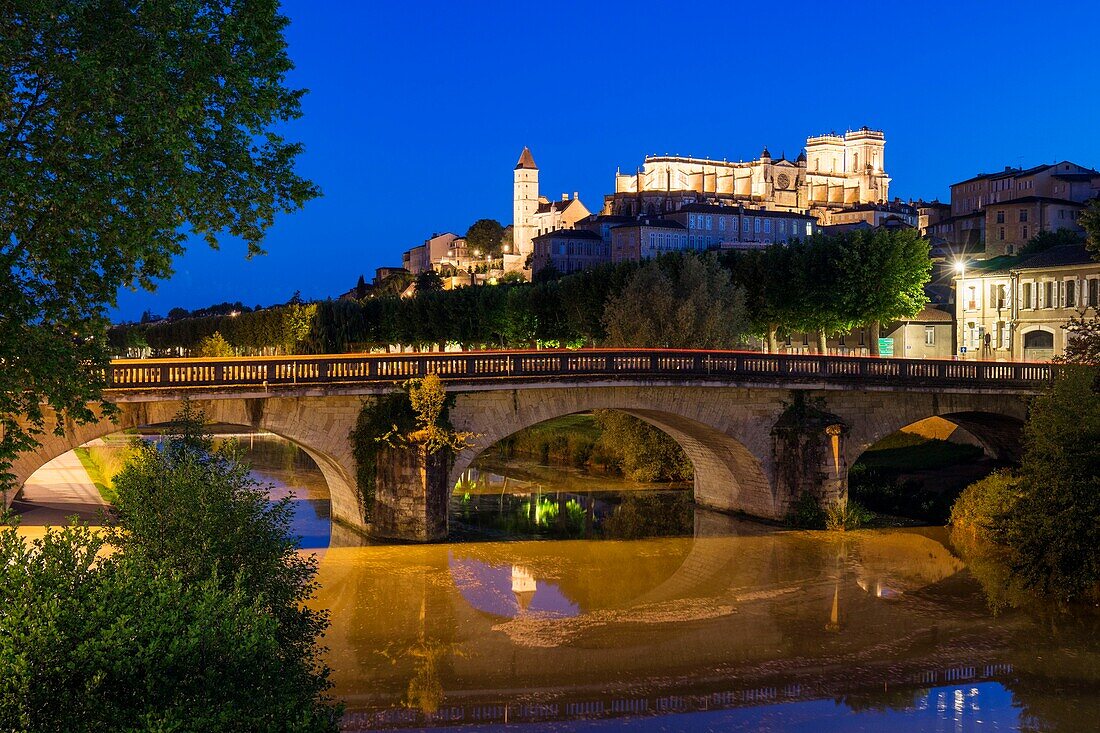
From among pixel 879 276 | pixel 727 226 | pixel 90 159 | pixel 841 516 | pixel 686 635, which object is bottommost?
pixel 686 635

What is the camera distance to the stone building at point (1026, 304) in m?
61.4

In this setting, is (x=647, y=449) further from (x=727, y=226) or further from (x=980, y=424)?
(x=727, y=226)

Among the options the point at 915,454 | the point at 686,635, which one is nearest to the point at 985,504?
the point at 915,454

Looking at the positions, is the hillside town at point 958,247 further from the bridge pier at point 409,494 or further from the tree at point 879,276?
the bridge pier at point 409,494

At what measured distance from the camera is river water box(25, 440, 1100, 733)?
21.6 metres

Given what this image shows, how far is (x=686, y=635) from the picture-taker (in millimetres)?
26844

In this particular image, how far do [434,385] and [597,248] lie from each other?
5326 inches

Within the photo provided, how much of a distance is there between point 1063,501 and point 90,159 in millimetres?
26340

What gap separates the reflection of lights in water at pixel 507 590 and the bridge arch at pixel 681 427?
349 centimetres

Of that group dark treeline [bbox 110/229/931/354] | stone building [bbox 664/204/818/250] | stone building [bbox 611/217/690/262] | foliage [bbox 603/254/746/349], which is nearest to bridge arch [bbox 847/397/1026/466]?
foliage [bbox 603/254/746/349]

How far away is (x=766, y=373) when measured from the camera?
4000 centimetres

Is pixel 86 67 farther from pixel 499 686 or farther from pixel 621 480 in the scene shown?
pixel 621 480

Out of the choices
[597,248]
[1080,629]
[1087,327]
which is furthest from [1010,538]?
[597,248]

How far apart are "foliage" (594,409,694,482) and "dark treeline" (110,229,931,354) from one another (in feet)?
14.5
